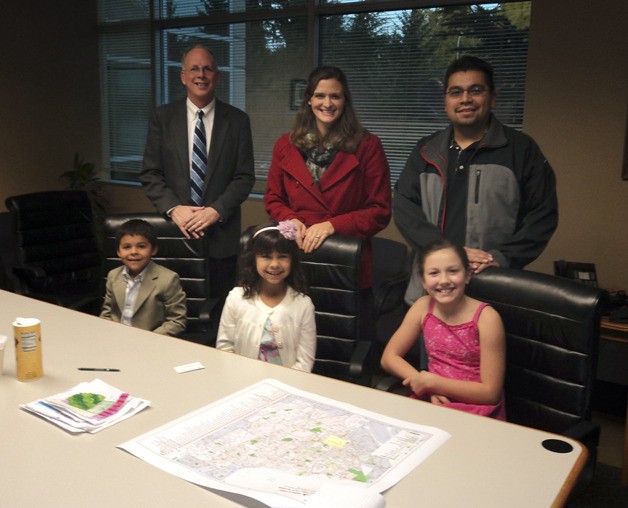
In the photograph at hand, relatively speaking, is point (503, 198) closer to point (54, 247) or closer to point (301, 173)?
point (301, 173)

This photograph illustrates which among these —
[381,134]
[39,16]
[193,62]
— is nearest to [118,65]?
[39,16]

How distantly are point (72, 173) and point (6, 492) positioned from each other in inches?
191

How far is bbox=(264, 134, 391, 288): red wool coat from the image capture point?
2.74 metres

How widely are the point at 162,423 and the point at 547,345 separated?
1.14 m

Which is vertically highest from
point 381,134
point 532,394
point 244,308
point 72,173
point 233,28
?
point 233,28

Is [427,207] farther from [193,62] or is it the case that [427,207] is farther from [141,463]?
[141,463]

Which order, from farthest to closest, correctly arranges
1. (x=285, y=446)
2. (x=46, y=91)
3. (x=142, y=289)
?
1. (x=46, y=91)
2. (x=142, y=289)
3. (x=285, y=446)

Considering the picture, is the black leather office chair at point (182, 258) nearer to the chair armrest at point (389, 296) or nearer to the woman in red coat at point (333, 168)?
the woman in red coat at point (333, 168)

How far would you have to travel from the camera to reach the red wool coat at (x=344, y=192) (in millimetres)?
2738

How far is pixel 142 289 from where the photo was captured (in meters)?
2.74

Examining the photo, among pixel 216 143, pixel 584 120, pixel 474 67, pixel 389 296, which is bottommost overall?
pixel 389 296

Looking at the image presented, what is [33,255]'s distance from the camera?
149 inches

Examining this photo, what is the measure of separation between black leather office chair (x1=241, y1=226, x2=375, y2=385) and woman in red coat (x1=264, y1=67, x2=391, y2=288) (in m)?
0.22

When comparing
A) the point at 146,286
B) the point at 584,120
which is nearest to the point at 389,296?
the point at 146,286
